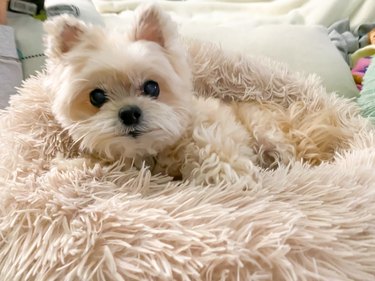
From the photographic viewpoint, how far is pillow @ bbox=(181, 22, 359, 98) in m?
1.61

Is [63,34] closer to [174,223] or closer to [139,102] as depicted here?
[139,102]

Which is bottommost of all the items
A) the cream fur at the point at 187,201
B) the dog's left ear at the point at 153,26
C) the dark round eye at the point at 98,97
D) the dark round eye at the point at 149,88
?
the cream fur at the point at 187,201

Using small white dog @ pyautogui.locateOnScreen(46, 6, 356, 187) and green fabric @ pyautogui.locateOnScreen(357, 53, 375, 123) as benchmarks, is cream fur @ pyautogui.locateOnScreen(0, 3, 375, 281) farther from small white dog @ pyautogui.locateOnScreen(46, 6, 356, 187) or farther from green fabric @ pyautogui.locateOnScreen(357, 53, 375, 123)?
green fabric @ pyautogui.locateOnScreen(357, 53, 375, 123)

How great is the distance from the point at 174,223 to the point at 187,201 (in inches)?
2.7

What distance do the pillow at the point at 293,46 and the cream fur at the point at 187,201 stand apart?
1.46 ft

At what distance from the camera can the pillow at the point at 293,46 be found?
1613 millimetres

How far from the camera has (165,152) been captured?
1009 mm

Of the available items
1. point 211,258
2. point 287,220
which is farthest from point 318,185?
point 211,258

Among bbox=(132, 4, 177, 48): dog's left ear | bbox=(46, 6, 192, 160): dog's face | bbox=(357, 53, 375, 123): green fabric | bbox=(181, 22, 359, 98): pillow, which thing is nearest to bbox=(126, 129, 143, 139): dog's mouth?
bbox=(46, 6, 192, 160): dog's face

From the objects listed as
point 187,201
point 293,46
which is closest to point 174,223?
point 187,201

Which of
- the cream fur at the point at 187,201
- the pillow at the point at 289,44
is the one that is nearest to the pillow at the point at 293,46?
the pillow at the point at 289,44

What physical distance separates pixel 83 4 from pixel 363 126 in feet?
3.81

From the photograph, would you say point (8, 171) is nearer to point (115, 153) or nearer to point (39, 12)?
point (115, 153)

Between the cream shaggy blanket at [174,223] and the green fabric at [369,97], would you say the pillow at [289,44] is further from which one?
the cream shaggy blanket at [174,223]
